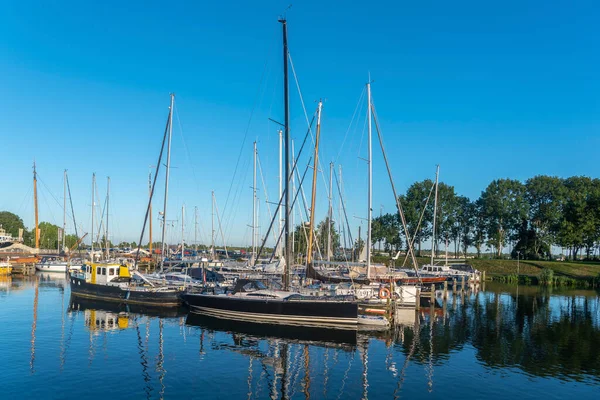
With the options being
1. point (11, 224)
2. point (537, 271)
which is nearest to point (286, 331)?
point (537, 271)

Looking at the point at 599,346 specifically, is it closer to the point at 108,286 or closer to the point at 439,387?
the point at 439,387

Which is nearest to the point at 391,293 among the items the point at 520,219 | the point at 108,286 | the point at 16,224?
the point at 108,286

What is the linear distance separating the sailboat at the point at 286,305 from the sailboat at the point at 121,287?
304 inches

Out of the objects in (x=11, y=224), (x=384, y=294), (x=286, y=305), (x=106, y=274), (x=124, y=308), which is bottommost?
(x=124, y=308)

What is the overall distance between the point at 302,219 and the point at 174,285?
1953cm

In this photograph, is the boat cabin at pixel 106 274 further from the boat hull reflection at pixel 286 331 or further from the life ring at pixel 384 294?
the life ring at pixel 384 294

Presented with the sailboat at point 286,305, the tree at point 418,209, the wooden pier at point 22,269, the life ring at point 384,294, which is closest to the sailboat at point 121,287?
the sailboat at point 286,305

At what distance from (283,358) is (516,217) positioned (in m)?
90.0

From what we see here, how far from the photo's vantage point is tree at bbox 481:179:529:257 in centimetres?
10050

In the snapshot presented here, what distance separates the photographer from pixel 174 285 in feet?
149

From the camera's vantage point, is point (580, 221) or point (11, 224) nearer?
point (580, 221)

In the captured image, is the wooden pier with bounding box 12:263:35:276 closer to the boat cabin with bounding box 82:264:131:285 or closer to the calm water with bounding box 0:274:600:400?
the boat cabin with bounding box 82:264:131:285

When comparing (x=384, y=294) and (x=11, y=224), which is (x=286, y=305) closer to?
(x=384, y=294)

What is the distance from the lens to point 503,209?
100m
